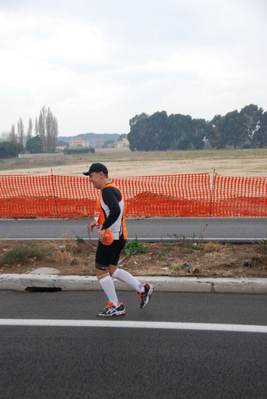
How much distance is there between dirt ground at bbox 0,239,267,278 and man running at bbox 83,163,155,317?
106 cm

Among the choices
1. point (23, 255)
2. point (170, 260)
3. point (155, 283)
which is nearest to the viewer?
point (155, 283)

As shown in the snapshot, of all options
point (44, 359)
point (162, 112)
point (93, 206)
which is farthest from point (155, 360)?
point (162, 112)

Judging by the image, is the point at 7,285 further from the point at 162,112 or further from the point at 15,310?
the point at 162,112

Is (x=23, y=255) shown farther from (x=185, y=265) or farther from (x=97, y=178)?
(x=97, y=178)

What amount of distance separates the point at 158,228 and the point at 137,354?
6898mm

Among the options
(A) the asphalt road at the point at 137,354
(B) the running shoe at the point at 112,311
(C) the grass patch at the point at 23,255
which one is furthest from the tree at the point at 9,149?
(B) the running shoe at the point at 112,311

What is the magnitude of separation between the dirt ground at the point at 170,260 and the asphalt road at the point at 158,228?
1.51m

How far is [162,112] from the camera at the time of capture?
10494 centimetres

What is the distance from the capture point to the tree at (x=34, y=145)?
309 ft

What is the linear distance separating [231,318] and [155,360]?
1.27 m

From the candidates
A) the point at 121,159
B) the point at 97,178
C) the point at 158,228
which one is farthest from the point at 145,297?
the point at 121,159

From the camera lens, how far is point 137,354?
391 cm

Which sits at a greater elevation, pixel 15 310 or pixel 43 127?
pixel 43 127

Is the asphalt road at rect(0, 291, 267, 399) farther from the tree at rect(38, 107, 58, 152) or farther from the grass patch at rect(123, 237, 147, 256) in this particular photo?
the tree at rect(38, 107, 58, 152)
